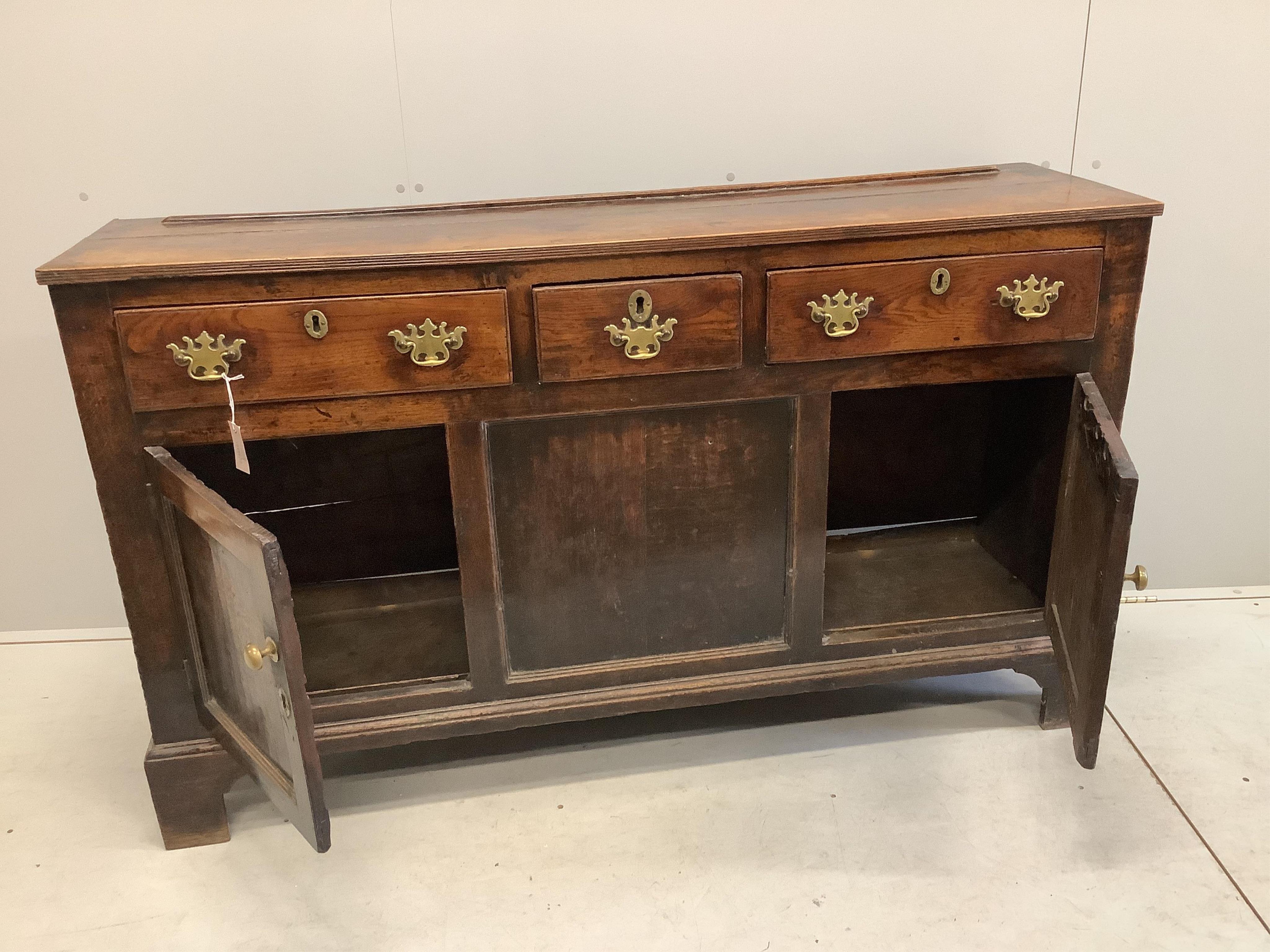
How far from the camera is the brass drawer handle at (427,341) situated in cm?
170

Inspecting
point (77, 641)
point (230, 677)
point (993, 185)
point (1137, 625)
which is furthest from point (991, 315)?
point (77, 641)

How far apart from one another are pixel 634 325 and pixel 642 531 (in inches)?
15.9

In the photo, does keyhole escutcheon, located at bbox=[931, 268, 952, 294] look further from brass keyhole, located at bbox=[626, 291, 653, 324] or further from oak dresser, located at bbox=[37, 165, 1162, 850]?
brass keyhole, located at bbox=[626, 291, 653, 324]

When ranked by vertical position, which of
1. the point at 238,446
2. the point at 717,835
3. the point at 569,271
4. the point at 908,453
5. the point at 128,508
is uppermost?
the point at 569,271

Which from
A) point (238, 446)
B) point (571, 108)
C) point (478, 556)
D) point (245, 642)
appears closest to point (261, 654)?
point (245, 642)

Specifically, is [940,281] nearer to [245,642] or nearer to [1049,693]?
[1049,693]

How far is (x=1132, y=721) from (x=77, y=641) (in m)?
Result: 2.51

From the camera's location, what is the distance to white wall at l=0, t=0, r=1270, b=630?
2.17 metres

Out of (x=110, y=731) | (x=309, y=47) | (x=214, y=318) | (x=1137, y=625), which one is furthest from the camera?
(x=1137, y=625)

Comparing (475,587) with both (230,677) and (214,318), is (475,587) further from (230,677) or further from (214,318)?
(214,318)

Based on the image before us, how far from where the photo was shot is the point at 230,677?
1793 mm

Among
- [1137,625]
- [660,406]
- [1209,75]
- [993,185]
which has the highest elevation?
[1209,75]

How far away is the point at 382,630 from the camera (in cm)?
223

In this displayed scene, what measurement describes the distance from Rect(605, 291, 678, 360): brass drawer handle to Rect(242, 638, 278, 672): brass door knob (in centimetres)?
71
